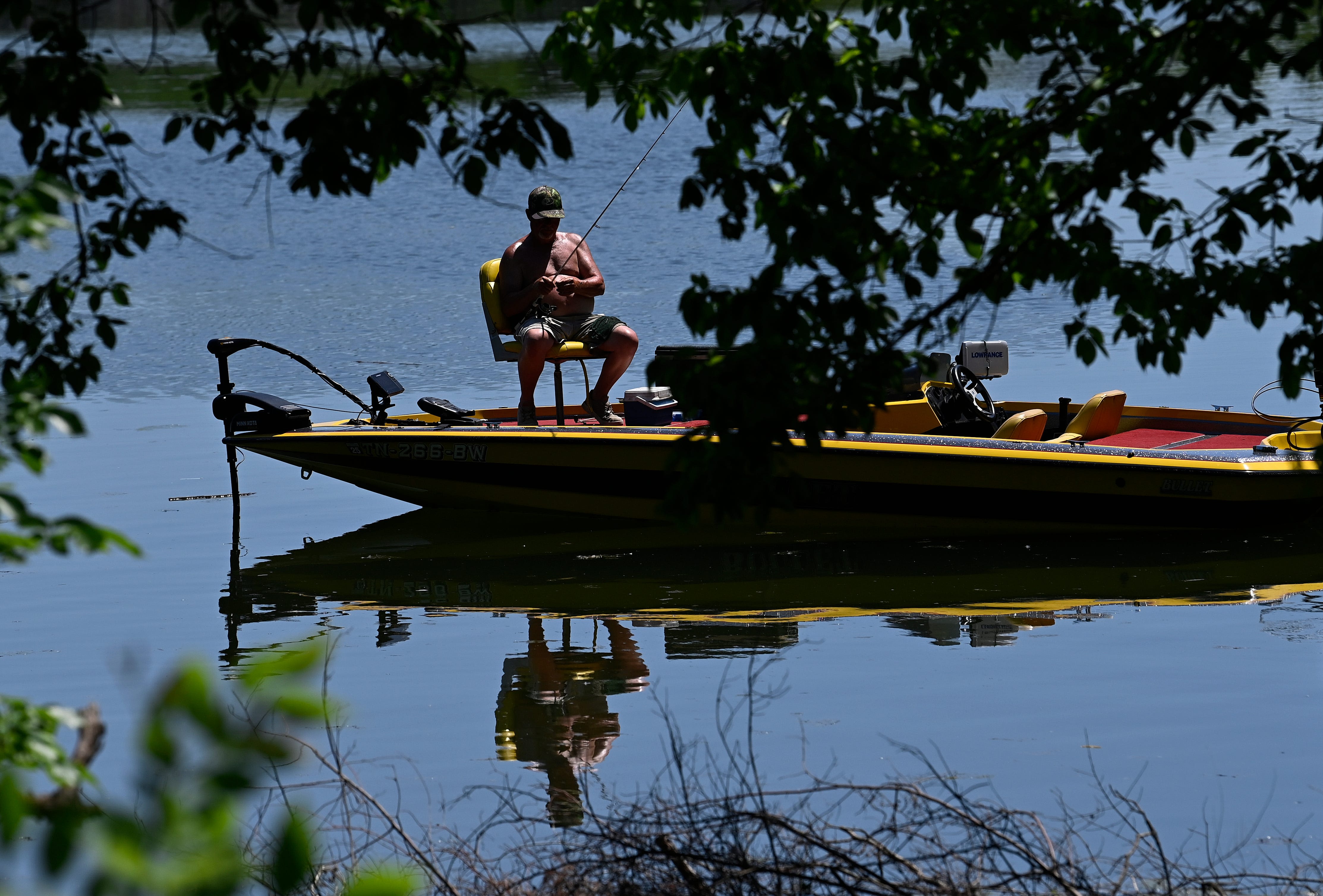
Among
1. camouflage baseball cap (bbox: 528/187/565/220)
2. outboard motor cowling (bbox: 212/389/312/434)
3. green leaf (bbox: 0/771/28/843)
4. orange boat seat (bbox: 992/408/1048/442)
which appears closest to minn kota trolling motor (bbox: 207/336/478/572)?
outboard motor cowling (bbox: 212/389/312/434)

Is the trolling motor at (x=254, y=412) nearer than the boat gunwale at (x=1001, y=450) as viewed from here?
No

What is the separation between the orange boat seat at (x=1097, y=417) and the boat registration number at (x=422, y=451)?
11.4 ft

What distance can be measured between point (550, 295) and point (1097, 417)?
3404 millimetres

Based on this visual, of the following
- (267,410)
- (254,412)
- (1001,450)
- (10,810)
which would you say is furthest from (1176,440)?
(10,810)

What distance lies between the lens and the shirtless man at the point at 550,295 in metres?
9.59

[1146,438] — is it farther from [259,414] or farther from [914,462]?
[259,414]

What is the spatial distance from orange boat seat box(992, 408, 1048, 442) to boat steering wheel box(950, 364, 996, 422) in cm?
31

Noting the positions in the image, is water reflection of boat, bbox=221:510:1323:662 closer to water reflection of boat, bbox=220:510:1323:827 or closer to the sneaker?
water reflection of boat, bbox=220:510:1323:827

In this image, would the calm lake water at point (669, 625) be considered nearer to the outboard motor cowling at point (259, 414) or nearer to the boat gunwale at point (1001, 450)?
the boat gunwale at point (1001, 450)

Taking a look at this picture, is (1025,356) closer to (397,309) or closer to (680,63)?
(397,309)

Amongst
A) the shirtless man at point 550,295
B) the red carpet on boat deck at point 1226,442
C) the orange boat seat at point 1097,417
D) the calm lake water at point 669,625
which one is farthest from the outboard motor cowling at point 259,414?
the red carpet on boat deck at point 1226,442

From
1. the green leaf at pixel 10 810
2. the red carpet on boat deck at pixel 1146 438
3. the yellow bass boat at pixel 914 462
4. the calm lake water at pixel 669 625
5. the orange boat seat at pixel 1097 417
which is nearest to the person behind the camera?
the green leaf at pixel 10 810

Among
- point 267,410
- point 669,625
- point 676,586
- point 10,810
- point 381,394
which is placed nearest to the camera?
point 10,810

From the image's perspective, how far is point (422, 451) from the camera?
10.1m
